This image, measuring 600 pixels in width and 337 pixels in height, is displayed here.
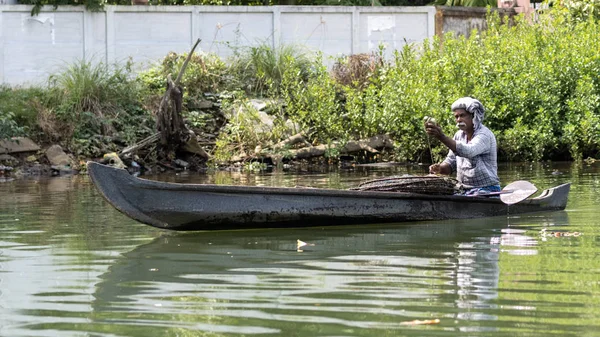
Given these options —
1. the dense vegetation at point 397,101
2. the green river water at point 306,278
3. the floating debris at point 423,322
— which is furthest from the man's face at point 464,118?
the dense vegetation at point 397,101

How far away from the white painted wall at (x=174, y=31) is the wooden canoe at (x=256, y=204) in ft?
39.1

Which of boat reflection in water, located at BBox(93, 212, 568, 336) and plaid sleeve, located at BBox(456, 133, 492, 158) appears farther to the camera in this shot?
plaid sleeve, located at BBox(456, 133, 492, 158)

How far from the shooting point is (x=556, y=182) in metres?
14.1

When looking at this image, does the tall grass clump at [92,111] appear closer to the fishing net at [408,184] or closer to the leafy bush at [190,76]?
the leafy bush at [190,76]

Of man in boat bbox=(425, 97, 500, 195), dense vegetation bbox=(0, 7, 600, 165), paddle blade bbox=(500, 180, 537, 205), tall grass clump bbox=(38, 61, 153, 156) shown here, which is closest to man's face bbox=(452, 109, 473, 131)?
man in boat bbox=(425, 97, 500, 195)

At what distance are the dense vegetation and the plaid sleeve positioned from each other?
846 centimetres

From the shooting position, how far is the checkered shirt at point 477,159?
9602 millimetres

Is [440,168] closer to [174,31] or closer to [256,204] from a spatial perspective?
[256,204]

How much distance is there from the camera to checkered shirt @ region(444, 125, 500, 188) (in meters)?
9.60

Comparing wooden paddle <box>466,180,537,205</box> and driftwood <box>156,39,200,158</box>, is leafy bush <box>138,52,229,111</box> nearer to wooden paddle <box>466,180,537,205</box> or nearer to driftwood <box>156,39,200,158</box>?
driftwood <box>156,39,200,158</box>

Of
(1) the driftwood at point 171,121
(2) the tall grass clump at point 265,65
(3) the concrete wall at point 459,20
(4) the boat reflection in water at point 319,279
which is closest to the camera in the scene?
(4) the boat reflection in water at point 319,279

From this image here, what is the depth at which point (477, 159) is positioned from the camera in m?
9.95

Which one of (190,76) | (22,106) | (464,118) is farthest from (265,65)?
(464,118)

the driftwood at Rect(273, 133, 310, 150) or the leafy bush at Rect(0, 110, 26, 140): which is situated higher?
the leafy bush at Rect(0, 110, 26, 140)
